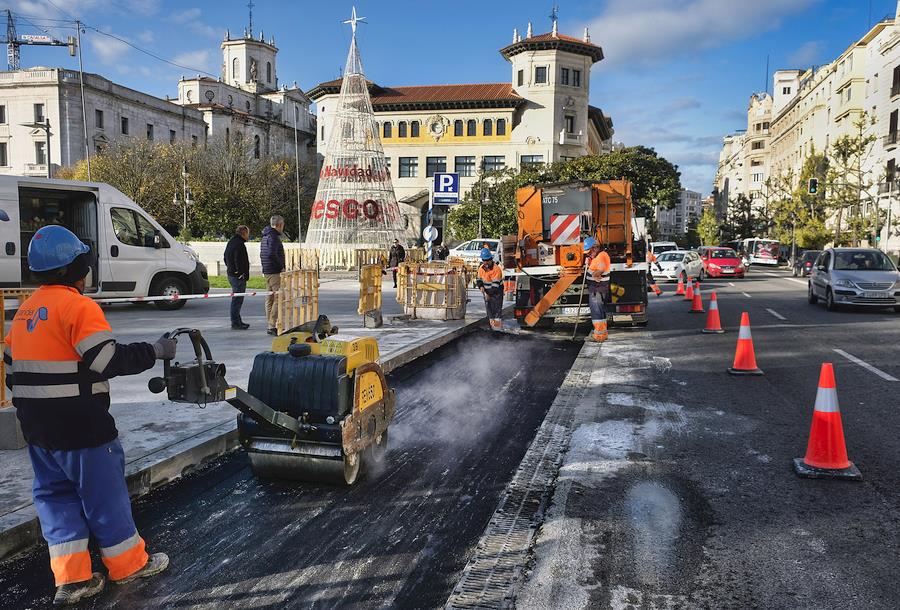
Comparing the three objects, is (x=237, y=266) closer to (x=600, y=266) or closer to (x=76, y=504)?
(x=600, y=266)

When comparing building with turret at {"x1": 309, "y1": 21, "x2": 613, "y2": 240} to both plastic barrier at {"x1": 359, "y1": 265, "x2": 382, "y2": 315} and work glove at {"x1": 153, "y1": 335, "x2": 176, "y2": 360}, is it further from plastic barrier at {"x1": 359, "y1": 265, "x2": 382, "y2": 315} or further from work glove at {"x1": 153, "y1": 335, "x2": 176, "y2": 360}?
work glove at {"x1": 153, "y1": 335, "x2": 176, "y2": 360}

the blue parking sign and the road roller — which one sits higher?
the blue parking sign

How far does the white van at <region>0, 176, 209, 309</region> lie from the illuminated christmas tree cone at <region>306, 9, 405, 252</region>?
16.7 meters

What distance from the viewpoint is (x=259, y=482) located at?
4.91m

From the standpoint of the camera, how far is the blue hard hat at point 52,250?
10.4ft

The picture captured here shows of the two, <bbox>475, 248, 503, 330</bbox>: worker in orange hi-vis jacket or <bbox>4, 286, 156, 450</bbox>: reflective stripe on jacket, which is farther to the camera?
<bbox>475, 248, 503, 330</bbox>: worker in orange hi-vis jacket

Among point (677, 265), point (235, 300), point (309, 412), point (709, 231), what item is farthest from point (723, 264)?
point (709, 231)

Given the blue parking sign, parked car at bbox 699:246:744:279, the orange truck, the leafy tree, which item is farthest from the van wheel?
the leafy tree

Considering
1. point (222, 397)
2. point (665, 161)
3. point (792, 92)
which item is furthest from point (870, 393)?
point (792, 92)

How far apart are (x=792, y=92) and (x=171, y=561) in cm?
12882

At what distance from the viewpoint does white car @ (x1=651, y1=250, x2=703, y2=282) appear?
2991 cm

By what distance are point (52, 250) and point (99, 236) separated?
12.4 meters

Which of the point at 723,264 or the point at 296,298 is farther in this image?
the point at 723,264

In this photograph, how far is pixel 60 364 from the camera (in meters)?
3.14
